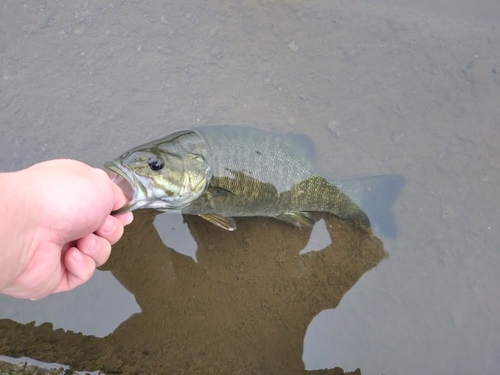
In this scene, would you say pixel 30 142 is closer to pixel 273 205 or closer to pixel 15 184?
pixel 15 184

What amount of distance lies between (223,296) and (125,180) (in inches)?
59.4

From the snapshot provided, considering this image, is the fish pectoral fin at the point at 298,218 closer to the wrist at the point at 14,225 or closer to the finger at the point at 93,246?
the finger at the point at 93,246

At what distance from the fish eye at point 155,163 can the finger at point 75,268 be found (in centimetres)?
Answer: 77

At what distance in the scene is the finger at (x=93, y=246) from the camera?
8.16 feet

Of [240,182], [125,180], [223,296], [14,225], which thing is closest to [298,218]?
[240,182]

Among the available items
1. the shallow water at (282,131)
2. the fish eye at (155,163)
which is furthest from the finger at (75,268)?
the shallow water at (282,131)

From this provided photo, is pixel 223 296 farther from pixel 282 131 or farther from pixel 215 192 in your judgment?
pixel 282 131

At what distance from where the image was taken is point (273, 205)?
11.9 feet

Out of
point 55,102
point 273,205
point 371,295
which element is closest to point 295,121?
point 273,205

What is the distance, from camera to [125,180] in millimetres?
2840

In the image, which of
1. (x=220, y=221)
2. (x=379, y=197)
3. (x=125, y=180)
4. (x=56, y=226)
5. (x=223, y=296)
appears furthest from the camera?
(x=379, y=197)

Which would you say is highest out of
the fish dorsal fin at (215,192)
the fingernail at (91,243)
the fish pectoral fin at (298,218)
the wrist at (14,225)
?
the wrist at (14,225)

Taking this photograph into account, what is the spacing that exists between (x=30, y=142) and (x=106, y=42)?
132cm

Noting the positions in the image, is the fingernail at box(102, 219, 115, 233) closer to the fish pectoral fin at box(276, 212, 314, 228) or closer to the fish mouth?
the fish mouth
